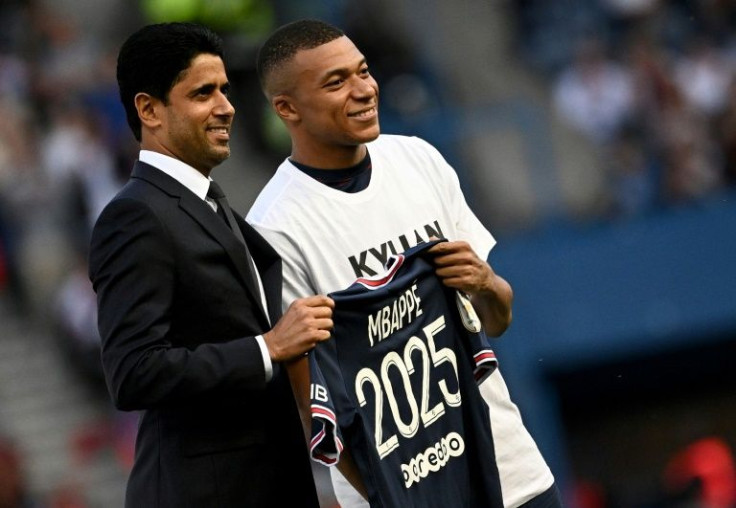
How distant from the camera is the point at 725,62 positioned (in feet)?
41.2

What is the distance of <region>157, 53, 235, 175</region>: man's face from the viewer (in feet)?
12.7

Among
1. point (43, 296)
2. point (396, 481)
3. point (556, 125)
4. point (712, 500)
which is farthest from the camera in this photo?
point (556, 125)

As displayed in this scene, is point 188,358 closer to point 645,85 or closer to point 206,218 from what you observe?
point 206,218

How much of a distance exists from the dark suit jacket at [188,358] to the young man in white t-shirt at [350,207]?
388mm

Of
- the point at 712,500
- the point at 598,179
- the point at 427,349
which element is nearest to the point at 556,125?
the point at 598,179

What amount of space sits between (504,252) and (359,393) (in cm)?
741

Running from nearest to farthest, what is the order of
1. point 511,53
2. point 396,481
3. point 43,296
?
1. point 396,481
2. point 43,296
3. point 511,53

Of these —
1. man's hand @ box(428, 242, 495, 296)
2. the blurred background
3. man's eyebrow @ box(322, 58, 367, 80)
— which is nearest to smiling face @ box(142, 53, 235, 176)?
man's eyebrow @ box(322, 58, 367, 80)

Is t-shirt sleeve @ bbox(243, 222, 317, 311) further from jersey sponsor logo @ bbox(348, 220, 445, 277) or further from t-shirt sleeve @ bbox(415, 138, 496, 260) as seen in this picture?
t-shirt sleeve @ bbox(415, 138, 496, 260)

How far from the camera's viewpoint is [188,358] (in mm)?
3684

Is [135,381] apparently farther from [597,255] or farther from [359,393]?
[597,255]

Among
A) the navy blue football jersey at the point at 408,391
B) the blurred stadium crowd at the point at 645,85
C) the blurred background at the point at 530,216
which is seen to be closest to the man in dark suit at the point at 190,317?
the navy blue football jersey at the point at 408,391

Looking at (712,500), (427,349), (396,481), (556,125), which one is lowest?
(712,500)

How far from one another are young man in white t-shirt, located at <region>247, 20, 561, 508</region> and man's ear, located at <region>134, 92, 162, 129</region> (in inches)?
20.6
